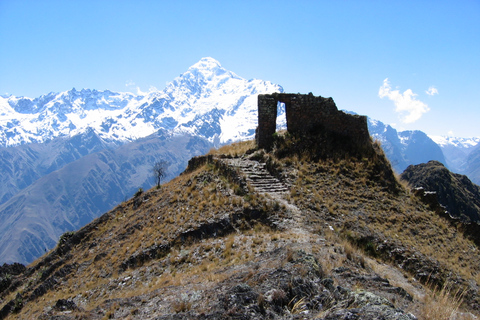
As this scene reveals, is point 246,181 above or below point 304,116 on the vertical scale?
below

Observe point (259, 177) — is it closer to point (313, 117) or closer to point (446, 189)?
point (313, 117)

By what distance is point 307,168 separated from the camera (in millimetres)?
21625

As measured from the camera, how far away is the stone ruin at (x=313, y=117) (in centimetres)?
2417

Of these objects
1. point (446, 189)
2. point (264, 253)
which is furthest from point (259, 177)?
point (446, 189)

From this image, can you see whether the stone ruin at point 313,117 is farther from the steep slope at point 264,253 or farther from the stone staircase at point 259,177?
the stone staircase at point 259,177

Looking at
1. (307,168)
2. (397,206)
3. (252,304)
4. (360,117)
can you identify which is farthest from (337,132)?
(252,304)

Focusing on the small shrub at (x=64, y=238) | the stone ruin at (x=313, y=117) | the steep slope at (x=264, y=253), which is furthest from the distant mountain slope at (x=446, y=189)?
the small shrub at (x=64, y=238)

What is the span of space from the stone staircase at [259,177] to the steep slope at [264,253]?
0.64 feet

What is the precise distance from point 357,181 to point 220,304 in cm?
1582

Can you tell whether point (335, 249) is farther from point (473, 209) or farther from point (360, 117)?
point (473, 209)

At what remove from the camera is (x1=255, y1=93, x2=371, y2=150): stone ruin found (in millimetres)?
24172

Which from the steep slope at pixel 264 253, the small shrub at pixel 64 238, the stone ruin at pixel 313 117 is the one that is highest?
the stone ruin at pixel 313 117

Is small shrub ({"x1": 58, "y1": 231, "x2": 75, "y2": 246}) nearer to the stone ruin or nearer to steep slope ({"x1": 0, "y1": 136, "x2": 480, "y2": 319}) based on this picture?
steep slope ({"x1": 0, "y1": 136, "x2": 480, "y2": 319})

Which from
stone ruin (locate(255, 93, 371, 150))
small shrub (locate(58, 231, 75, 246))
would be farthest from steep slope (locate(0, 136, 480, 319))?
stone ruin (locate(255, 93, 371, 150))
